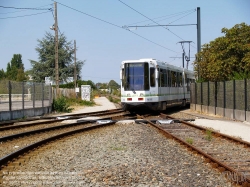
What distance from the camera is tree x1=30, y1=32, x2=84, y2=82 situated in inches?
3063

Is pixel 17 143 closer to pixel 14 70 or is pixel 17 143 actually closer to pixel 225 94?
pixel 225 94

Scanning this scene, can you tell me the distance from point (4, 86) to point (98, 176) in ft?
53.2

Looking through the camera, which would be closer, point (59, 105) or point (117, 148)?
point (117, 148)

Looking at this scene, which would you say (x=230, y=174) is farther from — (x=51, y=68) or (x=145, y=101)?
(x=51, y=68)

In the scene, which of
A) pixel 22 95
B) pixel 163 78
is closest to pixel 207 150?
pixel 163 78

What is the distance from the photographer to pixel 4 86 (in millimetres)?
22188

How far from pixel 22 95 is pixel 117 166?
16.9 m

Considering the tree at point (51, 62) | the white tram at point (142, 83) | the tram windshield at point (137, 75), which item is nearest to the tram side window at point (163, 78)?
the white tram at point (142, 83)

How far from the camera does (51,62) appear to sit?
77.9 m

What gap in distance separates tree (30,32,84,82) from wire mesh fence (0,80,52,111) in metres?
48.9

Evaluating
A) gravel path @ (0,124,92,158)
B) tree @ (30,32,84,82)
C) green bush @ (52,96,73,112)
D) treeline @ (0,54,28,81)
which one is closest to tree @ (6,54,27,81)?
treeline @ (0,54,28,81)

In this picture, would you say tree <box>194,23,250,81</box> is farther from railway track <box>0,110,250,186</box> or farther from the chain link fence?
railway track <box>0,110,250,186</box>

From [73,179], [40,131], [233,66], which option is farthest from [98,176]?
[233,66]

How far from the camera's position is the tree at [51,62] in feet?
255
